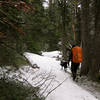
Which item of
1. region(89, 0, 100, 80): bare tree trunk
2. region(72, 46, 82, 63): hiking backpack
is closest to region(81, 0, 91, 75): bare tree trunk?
region(89, 0, 100, 80): bare tree trunk

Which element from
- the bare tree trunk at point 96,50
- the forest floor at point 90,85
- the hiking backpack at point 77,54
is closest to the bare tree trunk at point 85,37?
the bare tree trunk at point 96,50

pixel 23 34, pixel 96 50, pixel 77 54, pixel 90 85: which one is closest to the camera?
pixel 23 34

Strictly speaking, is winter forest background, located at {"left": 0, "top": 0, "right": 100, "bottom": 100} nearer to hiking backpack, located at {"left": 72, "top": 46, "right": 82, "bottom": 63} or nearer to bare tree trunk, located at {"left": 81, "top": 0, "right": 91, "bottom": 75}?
bare tree trunk, located at {"left": 81, "top": 0, "right": 91, "bottom": 75}

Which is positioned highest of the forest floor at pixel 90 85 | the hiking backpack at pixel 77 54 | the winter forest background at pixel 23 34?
the winter forest background at pixel 23 34

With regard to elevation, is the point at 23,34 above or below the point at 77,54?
above

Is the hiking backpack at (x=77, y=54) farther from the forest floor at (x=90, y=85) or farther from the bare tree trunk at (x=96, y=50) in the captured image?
the forest floor at (x=90, y=85)

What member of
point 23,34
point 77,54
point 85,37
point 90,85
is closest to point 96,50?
point 77,54

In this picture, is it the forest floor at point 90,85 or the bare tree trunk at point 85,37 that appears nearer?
the forest floor at point 90,85

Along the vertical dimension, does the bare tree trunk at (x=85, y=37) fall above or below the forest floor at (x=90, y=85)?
above

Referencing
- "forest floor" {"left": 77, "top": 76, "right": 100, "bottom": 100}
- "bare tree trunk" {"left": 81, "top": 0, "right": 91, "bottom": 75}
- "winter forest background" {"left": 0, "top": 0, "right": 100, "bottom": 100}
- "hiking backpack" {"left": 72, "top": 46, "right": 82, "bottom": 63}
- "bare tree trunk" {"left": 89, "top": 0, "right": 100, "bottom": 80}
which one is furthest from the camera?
"bare tree trunk" {"left": 81, "top": 0, "right": 91, "bottom": 75}

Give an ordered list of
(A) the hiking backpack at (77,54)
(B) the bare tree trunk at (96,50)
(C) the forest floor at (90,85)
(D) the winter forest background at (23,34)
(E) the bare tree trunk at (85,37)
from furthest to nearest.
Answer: (E) the bare tree trunk at (85,37), (B) the bare tree trunk at (96,50), (A) the hiking backpack at (77,54), (C) the forest floor at (90,85), (D) the winter forest background at (23,34)

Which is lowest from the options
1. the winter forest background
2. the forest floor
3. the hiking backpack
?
the forest floor

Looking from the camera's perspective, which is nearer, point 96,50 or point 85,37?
point 96,50

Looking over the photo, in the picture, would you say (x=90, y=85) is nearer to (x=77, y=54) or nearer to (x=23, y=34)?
(x=77, y=54)
